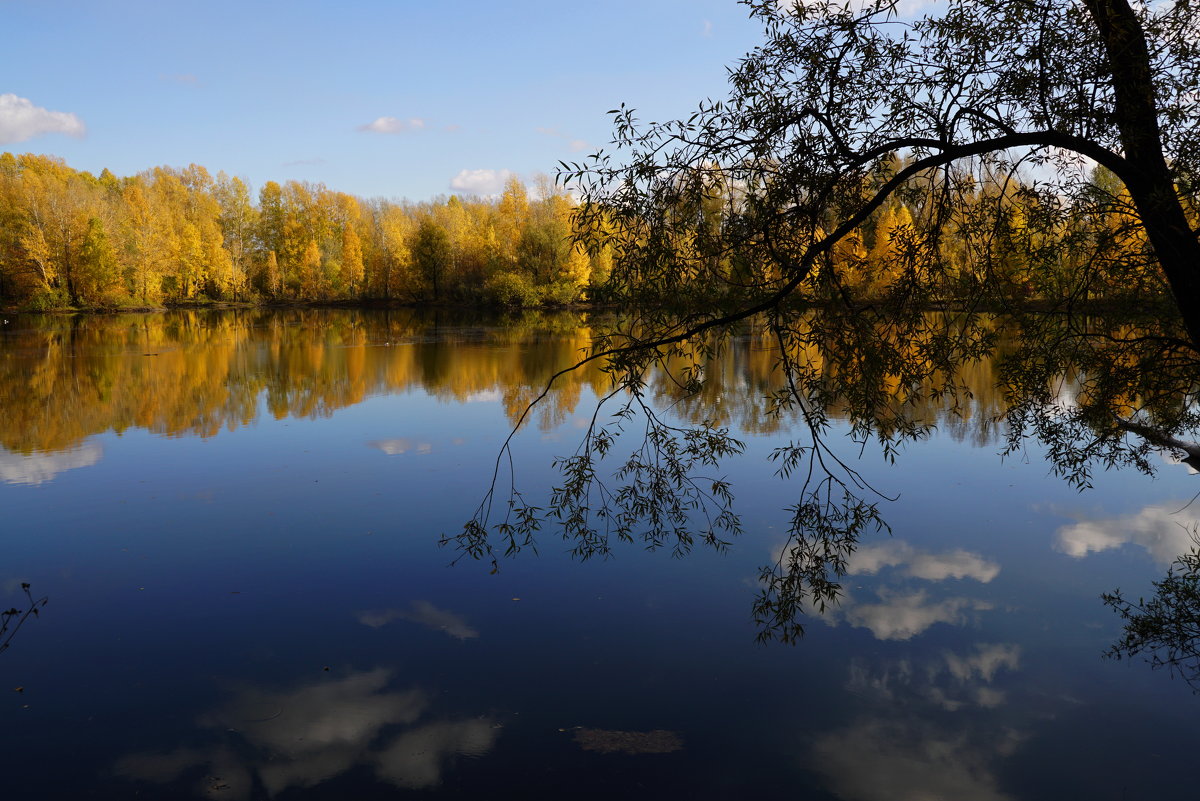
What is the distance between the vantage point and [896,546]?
897 cm

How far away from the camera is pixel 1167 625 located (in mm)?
6949

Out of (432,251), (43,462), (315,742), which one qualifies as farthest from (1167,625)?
(432,251)

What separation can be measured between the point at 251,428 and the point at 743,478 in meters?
9.09

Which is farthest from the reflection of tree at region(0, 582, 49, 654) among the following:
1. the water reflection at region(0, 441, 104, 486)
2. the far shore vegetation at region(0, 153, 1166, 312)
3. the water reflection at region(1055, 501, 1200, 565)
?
the far shore vegetation at region(0, 153, 1166, 312)

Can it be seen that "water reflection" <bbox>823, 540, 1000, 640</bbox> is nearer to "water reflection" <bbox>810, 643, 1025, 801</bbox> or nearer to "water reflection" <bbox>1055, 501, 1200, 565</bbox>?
"water reflection" <bbox>810, 643, 1025, 801</bbox>

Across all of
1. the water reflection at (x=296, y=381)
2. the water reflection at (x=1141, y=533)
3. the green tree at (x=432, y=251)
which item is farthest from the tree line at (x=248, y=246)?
the water reflection at (x=1141, y=533)

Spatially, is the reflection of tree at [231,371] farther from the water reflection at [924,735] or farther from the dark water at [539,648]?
the water reflection at [924,735]

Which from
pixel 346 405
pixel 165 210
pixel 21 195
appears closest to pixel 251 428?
pixel 346 405

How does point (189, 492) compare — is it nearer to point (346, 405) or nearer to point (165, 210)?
point (346, 405)

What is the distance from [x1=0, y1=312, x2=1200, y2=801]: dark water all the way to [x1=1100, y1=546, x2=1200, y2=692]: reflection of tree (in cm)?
18

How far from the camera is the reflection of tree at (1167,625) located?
21.2 feet

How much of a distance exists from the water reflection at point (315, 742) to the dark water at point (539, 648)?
2 cm

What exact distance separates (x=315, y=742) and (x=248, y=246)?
7198 cm

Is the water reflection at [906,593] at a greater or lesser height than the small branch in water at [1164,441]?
lesser
